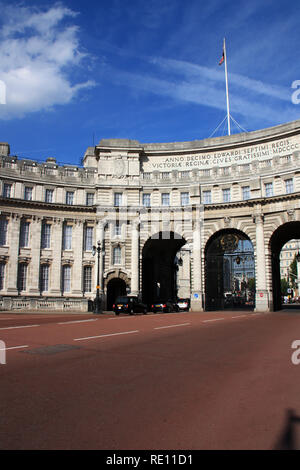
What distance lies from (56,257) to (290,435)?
42.0 meters

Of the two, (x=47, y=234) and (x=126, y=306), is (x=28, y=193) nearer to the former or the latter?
(x=47, y=234)

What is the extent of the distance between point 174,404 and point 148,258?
43810 millimetres

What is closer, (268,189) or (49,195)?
(268,189)

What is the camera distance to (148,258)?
49.8m

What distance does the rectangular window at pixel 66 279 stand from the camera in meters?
45.1

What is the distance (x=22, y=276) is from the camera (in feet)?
143

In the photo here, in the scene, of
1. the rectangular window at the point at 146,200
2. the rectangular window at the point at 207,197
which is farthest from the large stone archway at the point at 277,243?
the rectangular window at the point at 146,200

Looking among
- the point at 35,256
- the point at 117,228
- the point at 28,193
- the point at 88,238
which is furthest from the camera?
the point at 88,238

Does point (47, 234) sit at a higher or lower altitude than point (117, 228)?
lower

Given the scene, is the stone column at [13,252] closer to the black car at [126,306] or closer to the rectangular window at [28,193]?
the rectangular window at [28,193]

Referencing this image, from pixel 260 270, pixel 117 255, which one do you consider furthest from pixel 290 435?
pixel 117 255

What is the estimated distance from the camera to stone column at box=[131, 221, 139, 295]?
44.8 m

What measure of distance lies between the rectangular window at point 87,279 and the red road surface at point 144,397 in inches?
1343

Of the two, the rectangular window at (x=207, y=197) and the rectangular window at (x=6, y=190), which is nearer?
the rectangular window at (x=6, y=190)
